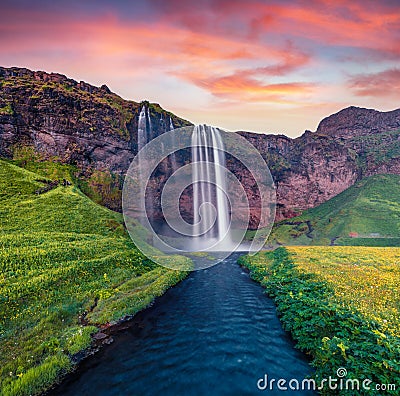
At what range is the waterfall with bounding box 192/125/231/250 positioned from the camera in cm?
7006

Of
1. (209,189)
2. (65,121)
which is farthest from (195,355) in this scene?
(209,189)

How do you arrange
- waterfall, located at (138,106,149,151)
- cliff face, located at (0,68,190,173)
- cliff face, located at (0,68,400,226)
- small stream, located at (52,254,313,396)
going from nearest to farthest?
small stream, located at (52,254,313,396)
cliff face, located at (0,68,190,173)
cliff face, located at (0,68,400,226)
waterfall, located at (138,106,149,151)

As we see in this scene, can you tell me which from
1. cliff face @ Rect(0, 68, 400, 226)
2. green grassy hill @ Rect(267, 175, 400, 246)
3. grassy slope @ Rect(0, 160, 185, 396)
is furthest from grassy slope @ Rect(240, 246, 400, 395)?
cliff face @ Rect(0, 68, 400, 226)

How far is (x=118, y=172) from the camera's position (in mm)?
59094

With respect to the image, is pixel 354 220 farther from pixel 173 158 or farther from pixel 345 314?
pixel 345 314

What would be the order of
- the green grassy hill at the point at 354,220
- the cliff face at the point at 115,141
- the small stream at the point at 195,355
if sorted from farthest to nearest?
the green grassy hill at the point at 354,220
the cliff face at the point at 115,141
the small stream at the point at 195,355

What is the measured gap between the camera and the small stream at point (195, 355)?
35.9 ft

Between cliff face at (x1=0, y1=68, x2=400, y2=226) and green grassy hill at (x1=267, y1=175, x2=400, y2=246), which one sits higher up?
cliff face at (x1=0, y1=68, x2=400, y2=226)

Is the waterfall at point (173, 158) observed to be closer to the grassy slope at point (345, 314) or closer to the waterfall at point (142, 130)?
the waterfall at point (142, 130)

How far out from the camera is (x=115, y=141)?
197 feet

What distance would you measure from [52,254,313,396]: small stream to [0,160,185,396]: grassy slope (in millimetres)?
1806

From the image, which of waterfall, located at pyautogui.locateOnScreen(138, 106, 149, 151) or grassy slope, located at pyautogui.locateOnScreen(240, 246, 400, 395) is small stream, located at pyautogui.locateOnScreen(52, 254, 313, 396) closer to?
grassy slope, located at pyautogui.locateOnScreen(240, 246, 400, 395)

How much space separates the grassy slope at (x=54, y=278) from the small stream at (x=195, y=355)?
1.81 meters

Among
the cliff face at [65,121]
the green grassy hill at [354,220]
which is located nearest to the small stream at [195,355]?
the cliff face at [65,121]
